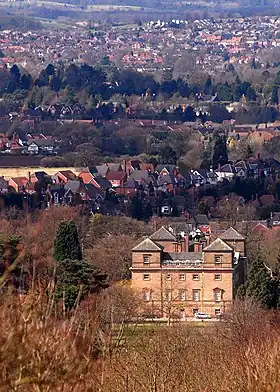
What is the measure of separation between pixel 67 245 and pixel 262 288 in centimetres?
407

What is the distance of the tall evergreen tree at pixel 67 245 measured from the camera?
69.7ft

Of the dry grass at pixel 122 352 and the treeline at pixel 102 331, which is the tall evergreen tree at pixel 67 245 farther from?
the dry grass at pixel 122 352

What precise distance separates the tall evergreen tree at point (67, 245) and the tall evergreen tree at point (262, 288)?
3.01 meters

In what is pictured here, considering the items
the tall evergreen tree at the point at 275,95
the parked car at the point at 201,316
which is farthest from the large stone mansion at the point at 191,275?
the tall evergreen tree at the point at 275,95

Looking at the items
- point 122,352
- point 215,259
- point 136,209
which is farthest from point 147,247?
point 136,209

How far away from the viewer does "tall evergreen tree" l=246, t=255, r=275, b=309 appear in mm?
18609

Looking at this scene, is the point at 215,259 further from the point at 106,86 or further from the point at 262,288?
the point at 106,86

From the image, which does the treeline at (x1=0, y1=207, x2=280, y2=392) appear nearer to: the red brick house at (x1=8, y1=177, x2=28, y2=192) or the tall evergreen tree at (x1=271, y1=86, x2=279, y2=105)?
the red brick house at (x1=8, y1=177, x2=28, y2=192)

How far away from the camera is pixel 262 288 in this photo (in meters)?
18.6

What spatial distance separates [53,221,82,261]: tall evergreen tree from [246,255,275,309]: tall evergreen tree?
301 cm

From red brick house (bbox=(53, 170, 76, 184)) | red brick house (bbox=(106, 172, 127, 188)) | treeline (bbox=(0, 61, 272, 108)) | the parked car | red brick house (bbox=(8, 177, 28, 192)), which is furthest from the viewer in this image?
treeline (bbox=(0, 61, 272, 108))

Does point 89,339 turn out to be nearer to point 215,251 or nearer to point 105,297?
point 105,297

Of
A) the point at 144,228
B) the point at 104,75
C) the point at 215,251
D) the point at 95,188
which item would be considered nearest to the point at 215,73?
the point at 104,75

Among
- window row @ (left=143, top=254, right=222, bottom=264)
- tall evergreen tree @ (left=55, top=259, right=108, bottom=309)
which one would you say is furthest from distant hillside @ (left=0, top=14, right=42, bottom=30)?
tall evergreen tree @ (left=55, top=259, right=108, bottom=309)
